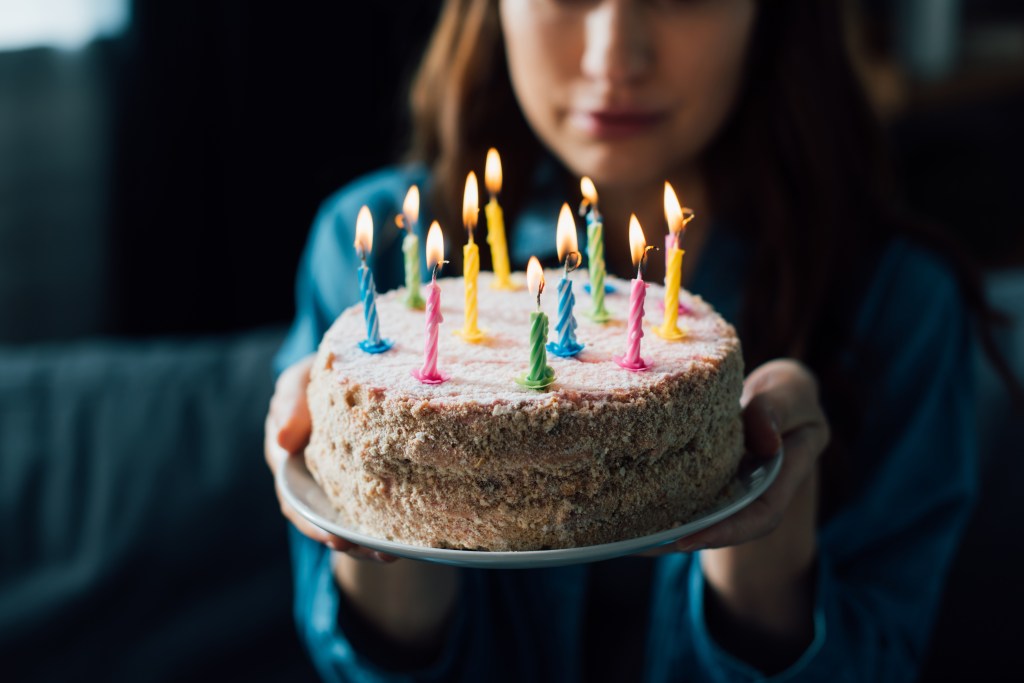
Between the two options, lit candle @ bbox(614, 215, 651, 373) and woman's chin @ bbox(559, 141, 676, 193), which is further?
woman's chin @ bbox(559, 141, 676, 193)

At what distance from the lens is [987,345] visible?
157 centimetres

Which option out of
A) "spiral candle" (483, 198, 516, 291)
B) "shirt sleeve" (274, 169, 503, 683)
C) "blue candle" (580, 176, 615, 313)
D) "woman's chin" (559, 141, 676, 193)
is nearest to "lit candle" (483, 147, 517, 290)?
"spiral candle" (483, 198, 516, 291)

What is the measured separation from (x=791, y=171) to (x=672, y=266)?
684 millimetres

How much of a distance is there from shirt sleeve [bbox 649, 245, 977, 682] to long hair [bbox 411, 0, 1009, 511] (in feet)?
0.16

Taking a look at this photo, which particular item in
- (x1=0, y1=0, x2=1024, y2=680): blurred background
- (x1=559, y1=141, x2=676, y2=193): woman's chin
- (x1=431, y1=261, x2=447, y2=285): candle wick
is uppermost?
(x1=559, y1=141, x2=676, y2=193): woman's chin

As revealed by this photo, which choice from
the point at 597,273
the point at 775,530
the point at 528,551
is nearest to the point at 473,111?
the point at 597,273

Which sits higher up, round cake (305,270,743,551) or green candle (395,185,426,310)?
green candle (395,185,426,310)

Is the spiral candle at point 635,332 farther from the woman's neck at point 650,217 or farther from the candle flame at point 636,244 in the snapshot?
the woman's neck at point 650,217

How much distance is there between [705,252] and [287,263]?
1960 mm

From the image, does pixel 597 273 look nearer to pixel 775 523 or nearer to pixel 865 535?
pixel 775 523

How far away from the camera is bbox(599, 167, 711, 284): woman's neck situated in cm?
158

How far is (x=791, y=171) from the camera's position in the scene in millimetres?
1536

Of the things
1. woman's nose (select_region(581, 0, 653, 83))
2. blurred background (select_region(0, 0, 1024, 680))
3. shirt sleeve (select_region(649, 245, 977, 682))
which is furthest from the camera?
blurred background (select_region(0, 0, 1024, 680))

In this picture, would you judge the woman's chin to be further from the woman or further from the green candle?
the green candle
